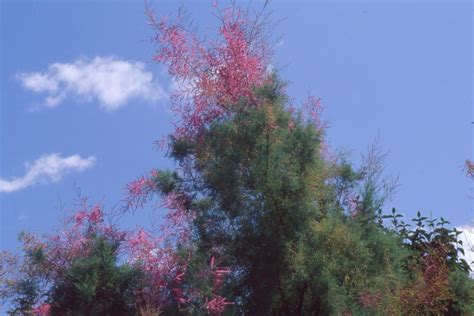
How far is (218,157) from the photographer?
6906mm

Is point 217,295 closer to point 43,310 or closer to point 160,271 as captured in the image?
point 160,271

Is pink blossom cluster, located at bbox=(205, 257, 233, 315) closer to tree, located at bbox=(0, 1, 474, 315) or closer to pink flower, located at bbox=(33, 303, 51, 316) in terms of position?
tree, located at bbox=(0, 1, 474, 315)

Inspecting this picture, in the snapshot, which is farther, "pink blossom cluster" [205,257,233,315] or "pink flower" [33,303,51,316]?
"pink flower" [33,303,51,316]

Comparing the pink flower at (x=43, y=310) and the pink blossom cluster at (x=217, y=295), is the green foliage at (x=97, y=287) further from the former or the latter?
the pink blossom cluster at (x=217, y=295)

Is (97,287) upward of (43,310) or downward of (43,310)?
upward

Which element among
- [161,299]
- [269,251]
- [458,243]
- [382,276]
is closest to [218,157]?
[269,251]

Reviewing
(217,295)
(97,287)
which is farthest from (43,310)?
(217,295)

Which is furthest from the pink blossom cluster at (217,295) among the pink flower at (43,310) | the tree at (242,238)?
the pink flower at (43,310)

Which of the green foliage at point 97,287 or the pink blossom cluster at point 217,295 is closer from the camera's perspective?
the pink blossom cluster at point 217,295

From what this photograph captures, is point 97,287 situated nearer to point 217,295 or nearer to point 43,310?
point 43,310

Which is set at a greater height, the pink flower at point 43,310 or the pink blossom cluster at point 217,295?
the pink blossom cluster at point 217,295

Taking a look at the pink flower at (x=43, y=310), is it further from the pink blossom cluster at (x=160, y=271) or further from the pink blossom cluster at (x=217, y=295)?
the pink blossom cluster at (x=217, y=295)

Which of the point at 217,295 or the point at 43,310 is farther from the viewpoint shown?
the point at 43,310

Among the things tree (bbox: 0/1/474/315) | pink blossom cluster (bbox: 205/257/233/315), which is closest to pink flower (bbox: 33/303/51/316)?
tree (bbox: 0/1/474/315)
